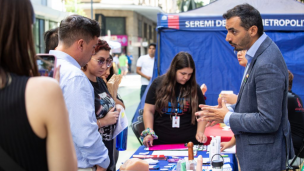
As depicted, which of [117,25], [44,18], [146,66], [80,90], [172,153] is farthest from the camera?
[117,25]

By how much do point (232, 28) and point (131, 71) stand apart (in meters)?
33.0

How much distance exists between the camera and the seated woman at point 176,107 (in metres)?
4.31

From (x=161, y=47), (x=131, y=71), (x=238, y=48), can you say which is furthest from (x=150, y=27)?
(x=238, y=48)

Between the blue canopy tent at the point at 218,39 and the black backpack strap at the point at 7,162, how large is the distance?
6018 millimetres

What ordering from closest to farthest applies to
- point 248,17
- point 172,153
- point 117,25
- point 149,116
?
1. point 248,17
2. point 172,153
3. point 149,116
4. point 117,25

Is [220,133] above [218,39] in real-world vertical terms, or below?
below

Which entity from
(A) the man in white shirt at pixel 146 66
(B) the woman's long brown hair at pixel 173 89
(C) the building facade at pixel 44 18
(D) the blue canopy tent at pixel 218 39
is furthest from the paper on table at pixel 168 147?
(C) the building facade at pixel 44 18

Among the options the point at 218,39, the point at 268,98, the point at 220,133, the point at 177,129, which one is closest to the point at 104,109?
the point at 268,98

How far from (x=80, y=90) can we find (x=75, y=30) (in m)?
0.43

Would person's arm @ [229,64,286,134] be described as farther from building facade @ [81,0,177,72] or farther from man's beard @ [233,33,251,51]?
building facade @ [81,0,177,72]

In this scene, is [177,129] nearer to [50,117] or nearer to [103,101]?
[103,101]

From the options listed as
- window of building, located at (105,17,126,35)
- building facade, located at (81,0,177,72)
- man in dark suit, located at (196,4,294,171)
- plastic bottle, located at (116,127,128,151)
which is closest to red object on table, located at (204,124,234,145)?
plastic bottle, located at (116,127,128,151)

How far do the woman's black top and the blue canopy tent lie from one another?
235 inches

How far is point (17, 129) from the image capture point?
4.14ft
